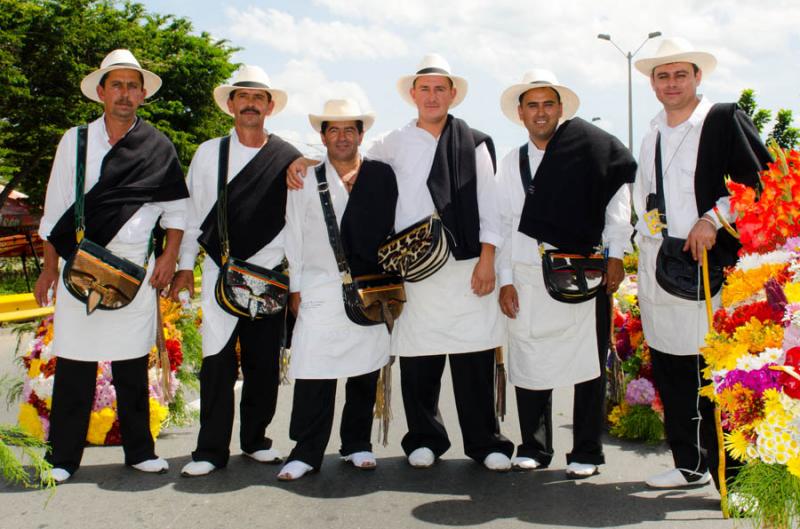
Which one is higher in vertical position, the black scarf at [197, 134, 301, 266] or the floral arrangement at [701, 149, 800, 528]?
the black scarf at [197, 134, 301, 266]

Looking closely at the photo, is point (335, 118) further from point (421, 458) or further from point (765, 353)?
point (765, 353)

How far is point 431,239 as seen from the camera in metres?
4.79

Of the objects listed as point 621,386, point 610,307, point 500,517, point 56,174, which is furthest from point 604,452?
point 56,174

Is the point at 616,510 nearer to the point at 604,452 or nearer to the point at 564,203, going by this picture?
the point at 604,452

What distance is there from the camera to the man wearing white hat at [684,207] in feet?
14.4

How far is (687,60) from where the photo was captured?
4629mm

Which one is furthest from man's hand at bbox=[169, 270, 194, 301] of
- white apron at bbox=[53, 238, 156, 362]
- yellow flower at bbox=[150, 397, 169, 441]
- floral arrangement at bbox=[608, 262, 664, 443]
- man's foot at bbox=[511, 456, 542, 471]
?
floral arrangement at bbox=[608, 262, 664, 443]

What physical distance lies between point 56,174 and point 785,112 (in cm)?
2101

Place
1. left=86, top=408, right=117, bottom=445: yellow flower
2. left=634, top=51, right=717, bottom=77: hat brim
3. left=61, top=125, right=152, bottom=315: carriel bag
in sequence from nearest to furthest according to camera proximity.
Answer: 1. left=634, top=51, right=717, bottom=77: hat brim
2. left=61, top=125, right=152, bottom=315: carriel bag
3. left=86, top=408, right=117, bottom=445: yellow flower

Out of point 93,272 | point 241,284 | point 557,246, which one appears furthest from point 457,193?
point 93,272

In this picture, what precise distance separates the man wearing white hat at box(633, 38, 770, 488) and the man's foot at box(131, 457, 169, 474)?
287cm

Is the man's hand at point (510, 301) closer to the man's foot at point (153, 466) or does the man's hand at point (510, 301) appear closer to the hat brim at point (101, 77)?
the man's foot at point (153, 466)

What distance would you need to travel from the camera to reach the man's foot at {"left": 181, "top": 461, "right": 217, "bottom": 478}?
16.0 ft

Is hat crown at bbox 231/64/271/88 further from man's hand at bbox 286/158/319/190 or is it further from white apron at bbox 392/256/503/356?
white apron at bbox 392/256/503/356
